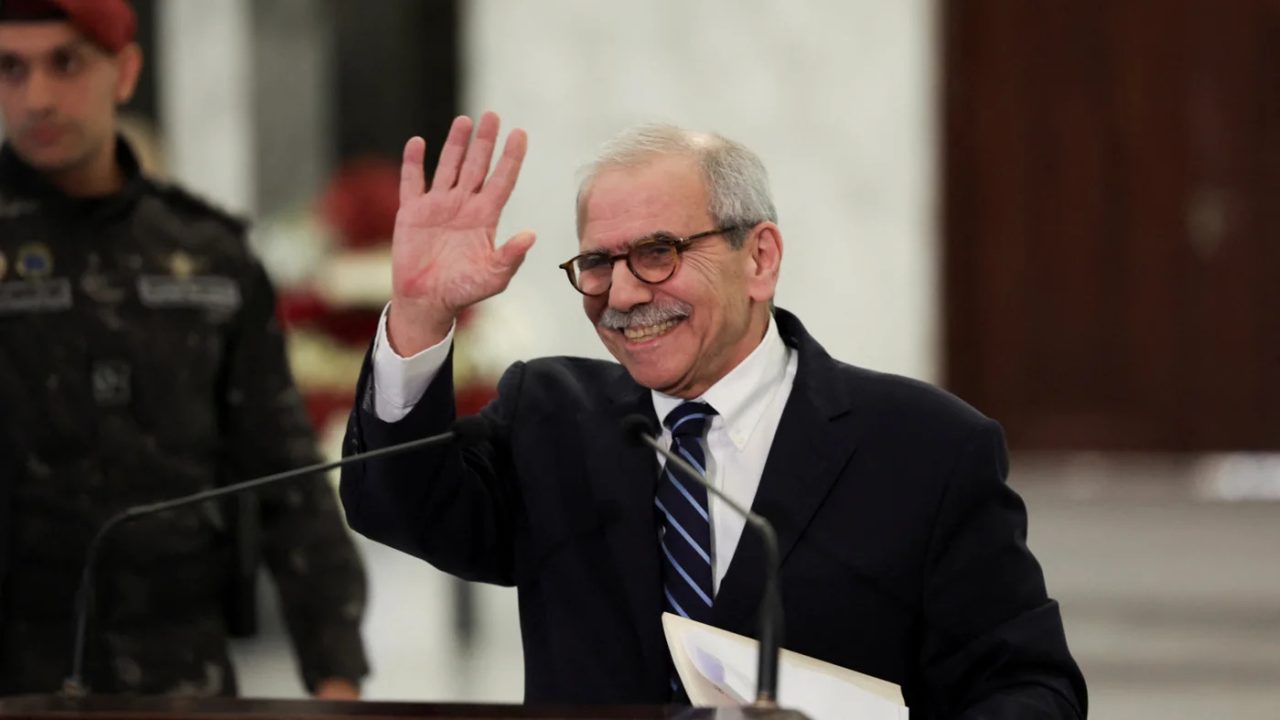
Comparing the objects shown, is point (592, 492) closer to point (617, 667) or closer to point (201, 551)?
point (617, 667)

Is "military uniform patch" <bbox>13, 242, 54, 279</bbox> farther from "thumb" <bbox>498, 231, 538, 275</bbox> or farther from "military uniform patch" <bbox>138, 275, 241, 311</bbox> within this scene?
"thumb" <bbox>498, 231, 538, 275</bbox>

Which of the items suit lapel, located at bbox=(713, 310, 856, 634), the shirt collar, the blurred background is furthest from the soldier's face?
the blurred background

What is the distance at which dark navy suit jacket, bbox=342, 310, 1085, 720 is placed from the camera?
191cm

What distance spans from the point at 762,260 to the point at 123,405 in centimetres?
103

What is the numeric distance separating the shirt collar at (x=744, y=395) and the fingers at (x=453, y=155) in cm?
37

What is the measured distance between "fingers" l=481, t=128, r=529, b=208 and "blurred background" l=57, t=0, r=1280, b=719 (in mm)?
3939

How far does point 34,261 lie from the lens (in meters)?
2.53

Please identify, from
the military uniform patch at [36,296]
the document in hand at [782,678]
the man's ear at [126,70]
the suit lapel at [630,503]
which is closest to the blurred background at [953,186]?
the man's ear at [126,70]

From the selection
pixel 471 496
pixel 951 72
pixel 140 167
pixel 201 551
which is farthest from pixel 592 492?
pixel 951 72

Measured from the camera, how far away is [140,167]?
2641 mm

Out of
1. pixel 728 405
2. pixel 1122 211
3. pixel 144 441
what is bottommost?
pixel 1122 211

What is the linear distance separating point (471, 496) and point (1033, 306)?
557cm

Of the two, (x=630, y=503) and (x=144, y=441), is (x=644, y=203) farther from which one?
(x=144, y=441)

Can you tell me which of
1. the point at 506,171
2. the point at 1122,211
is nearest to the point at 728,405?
the point at 506,171
